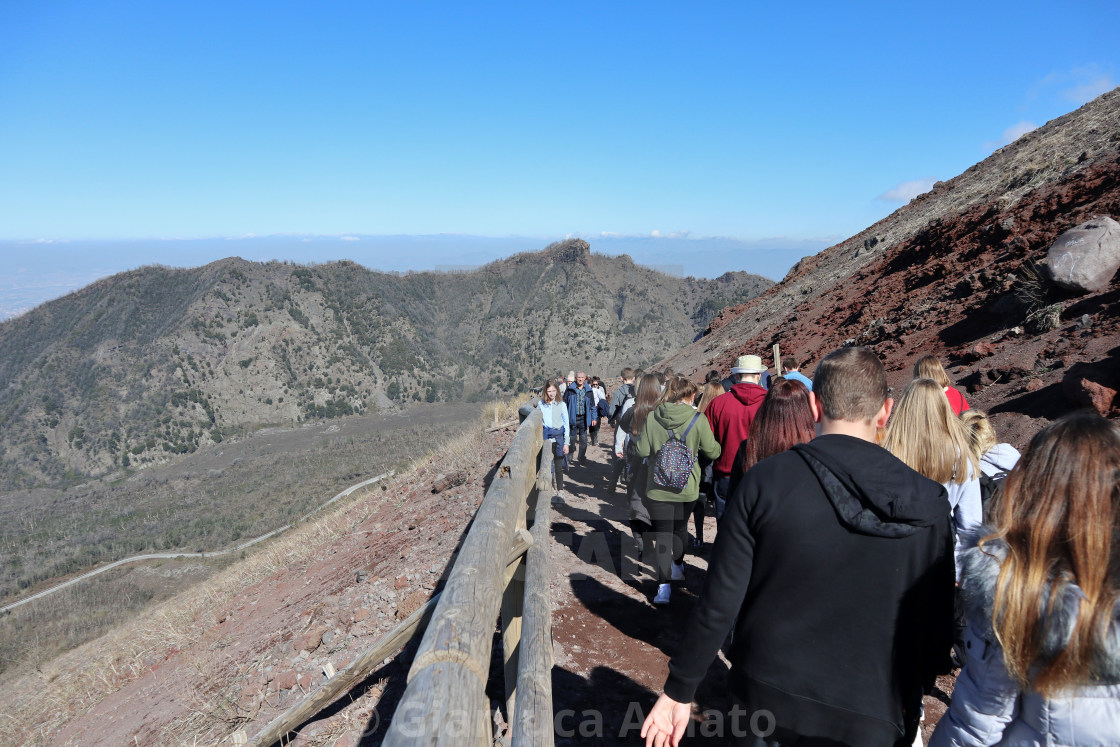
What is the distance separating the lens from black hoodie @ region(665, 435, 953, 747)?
1823 mm

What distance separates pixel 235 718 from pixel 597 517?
4.19m

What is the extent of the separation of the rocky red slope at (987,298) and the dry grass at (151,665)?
8.02m

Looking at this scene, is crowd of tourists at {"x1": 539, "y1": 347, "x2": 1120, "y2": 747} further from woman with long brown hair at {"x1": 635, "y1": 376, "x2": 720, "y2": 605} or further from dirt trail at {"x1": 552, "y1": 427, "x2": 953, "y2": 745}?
woman with long brown hair at {"x1": 635, "y1": 376, "x2": 720, "y2": 605}

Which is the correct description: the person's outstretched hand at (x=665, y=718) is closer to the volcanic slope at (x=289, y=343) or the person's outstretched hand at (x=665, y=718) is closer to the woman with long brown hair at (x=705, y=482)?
the woman with long brown hair at (x=705, y=482)

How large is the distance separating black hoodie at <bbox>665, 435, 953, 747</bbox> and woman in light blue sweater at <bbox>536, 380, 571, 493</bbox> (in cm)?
603

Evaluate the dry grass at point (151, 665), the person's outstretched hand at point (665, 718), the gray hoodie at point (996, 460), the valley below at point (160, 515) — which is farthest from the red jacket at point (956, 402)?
the valley below at point (160, 515)

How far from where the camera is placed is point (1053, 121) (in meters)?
21.0

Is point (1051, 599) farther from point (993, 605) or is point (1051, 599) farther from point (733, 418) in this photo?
point (733, 418)

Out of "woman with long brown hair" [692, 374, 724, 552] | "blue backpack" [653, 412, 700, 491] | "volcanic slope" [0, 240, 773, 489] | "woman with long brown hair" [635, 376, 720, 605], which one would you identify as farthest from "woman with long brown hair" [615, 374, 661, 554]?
"volcanic slope" [0, 240, 773, 489]

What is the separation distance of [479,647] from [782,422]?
7.62 feet

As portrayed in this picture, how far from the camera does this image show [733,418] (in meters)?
4.75

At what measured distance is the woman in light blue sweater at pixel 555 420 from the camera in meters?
8.08

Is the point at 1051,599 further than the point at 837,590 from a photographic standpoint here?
No

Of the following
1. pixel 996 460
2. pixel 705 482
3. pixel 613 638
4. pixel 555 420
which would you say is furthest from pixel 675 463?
pixel 555 420
